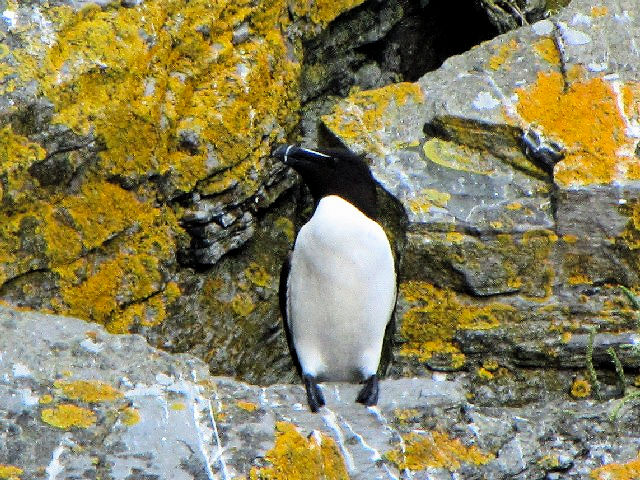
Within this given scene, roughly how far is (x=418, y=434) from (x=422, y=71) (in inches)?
155

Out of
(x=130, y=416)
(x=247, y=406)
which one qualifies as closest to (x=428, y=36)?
(x=247, y=406)

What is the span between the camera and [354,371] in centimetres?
619

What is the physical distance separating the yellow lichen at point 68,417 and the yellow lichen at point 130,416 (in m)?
0.11

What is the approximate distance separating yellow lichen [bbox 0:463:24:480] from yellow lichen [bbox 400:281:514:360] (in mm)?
2778

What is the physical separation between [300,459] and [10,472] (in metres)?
1.01

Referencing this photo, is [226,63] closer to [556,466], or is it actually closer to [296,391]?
[296,391]

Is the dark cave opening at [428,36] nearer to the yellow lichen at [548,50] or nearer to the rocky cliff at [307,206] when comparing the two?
the rocky cliff at [307,206]

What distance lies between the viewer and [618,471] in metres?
4.48

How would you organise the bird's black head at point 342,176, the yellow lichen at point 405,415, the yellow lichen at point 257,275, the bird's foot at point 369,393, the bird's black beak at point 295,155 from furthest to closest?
the yellow lichen at point 257,275, the bird's black head at point 342,176, the bird's black beak at point 295,155, the bird's foot at point 369,393, the yellow lichen at point 405,415

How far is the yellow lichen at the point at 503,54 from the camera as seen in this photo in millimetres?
6957

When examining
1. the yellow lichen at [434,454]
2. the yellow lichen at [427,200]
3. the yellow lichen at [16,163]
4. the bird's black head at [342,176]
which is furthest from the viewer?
the yellow lichen at [427,200]

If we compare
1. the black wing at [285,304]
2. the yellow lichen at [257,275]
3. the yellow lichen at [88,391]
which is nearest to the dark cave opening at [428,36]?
the yellow lichen at [257,275]

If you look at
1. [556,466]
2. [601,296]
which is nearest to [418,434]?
[556,466]

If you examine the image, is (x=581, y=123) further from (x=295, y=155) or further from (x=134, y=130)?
(x=134, y=130)
